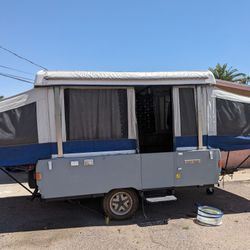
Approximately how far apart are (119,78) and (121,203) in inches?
93.1

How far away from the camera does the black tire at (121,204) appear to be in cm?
576

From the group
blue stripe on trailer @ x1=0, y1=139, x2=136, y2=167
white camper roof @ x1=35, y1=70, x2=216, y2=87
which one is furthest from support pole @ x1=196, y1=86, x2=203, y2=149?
blue stripe on trailer @ x1=0, y1=139, x2=136, y2=167

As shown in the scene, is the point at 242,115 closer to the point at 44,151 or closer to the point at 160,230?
the point at 160,230

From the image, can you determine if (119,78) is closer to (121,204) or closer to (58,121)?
(58,121)

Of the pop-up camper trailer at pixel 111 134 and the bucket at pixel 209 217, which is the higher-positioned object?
the pop-up camper trailer at pixel 111 134

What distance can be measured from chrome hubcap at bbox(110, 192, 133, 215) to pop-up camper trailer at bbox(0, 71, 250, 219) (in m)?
0.02

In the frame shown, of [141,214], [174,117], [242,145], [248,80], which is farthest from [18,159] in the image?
[248,80]

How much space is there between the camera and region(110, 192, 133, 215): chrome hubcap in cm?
579

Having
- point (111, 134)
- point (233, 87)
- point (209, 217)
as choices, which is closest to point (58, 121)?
point (111, 134)

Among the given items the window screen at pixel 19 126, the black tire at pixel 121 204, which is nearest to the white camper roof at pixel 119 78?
the window screen at pixel 19 126

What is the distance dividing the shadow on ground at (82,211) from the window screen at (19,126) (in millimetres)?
1639

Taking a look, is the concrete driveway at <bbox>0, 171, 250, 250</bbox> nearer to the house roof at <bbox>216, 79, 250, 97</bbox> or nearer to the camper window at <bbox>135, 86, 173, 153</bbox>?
the camper window at <bbox>135, 86, 173, 153</bbox>

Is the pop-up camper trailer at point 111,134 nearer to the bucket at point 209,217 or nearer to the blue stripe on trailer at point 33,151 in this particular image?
the blue stripe on trailer at point 33,151

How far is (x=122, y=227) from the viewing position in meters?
5.51
